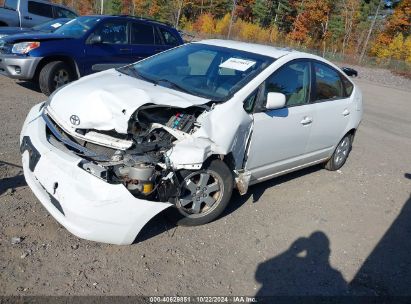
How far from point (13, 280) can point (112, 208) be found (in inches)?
33.1

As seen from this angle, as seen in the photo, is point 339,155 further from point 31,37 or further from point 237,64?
point 31,37

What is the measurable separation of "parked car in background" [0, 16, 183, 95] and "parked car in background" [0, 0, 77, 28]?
5949 millimetres

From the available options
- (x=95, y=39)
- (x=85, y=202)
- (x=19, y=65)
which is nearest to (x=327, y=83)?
(x=85, y=202)

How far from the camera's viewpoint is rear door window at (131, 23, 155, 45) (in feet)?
28.8

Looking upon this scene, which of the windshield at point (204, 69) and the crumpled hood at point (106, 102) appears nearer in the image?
the crumpled hood at point (106, 102)

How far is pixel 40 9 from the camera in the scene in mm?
13984

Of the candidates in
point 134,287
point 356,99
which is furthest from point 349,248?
point 356,99

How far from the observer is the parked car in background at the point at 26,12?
13148 mm

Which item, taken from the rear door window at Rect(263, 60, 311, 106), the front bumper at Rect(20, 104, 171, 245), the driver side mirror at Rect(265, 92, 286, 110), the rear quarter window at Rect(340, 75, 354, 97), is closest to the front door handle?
the rear door window at Rect(263, 60, 311, 106)

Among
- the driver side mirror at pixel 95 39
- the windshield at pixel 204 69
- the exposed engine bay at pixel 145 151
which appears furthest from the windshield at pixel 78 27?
the exposed engine bay at pixel 145 151

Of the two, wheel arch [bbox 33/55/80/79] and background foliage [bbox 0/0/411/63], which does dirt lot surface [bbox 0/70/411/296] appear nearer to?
wheel arch [bbox 33/55/80/79]

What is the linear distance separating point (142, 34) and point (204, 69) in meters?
4.89

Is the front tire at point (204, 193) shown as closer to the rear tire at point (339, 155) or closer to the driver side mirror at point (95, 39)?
the rear tire at point (339, 155)

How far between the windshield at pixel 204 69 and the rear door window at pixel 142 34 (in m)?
4.04
